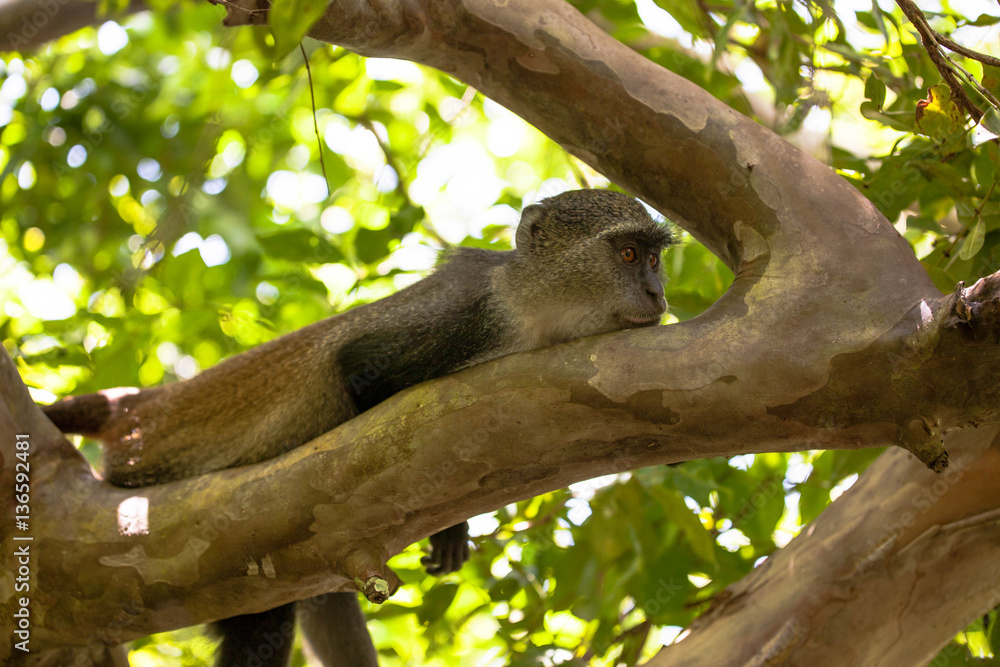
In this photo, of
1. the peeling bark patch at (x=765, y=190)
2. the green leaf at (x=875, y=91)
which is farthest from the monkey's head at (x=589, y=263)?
the green leaf at (x=875, y=91)

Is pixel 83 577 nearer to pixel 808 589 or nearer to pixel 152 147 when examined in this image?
pixel 808 589

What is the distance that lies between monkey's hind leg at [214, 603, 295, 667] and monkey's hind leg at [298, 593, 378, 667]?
0.59 metres

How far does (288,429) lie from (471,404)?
139cm

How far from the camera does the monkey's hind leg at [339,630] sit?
4.45 m

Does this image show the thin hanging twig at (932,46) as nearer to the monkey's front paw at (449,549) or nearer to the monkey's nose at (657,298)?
the monkey's nose at (657,298)

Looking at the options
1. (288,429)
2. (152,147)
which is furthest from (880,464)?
(152,147)

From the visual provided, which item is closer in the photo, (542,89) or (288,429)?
(542,89)

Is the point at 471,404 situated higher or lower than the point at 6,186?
higher

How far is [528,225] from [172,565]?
231cm

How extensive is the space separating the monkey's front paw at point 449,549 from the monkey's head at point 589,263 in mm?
1093

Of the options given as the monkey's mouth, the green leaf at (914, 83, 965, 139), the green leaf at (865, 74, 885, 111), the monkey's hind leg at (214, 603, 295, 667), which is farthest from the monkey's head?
the monkey's hind leg at (214, 603, 295, 667)

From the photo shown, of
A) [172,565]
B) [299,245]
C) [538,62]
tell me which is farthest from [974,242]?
[299,245]

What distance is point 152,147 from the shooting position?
278 inches

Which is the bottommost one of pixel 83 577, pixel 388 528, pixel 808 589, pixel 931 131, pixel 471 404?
pixel 808 589
